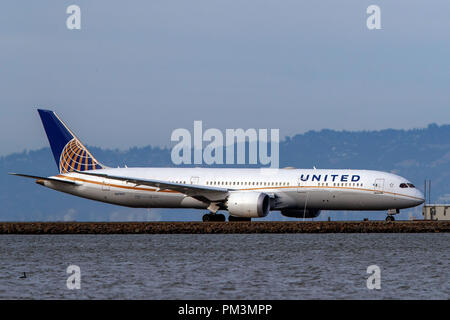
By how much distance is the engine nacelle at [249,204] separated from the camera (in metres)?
67.1

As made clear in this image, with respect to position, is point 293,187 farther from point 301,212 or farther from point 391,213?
point 391,213

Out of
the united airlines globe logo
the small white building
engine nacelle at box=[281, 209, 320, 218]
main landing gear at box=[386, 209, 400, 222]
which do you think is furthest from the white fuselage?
the small white building

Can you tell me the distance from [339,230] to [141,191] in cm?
1523

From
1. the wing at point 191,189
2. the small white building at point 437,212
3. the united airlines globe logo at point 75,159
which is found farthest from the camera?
the small white building at point 437,212

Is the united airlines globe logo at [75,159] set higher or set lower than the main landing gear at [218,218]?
higher

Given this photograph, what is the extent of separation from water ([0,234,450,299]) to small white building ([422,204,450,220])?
84.5 feet

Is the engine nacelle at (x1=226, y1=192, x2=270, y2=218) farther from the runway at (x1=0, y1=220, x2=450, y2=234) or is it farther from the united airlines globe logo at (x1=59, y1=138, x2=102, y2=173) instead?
the united airlines globe logo at (x1=59, y1=138, x2=102, y2=173)

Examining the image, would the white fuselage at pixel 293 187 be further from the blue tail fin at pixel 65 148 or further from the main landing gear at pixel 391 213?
the blue tail fin at pixel 65 148

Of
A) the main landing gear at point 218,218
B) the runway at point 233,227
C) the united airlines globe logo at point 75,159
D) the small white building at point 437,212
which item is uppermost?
the united airlines globe logo at point 75,159

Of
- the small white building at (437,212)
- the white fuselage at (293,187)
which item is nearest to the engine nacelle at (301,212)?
the white fuselage at (293,187)

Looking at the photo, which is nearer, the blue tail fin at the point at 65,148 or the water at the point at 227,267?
the water at the point at 227,267

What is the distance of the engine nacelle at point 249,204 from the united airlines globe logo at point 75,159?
50.2ft

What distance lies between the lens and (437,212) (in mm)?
95438
